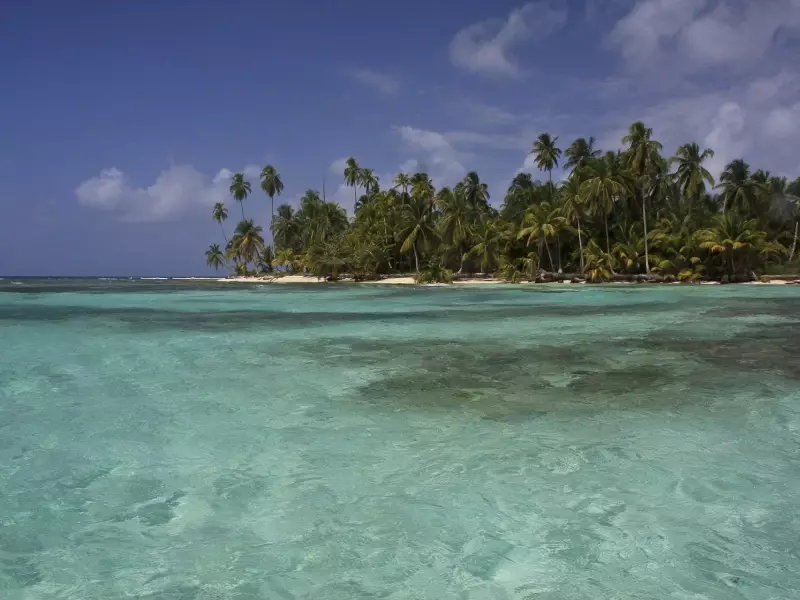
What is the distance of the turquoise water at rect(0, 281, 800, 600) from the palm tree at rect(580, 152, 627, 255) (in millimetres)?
34492

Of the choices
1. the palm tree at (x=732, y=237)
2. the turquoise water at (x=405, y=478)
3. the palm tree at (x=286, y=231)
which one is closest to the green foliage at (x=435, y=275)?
the palm tree at (x=732, y=237)

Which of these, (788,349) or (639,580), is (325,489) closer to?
(639,580)

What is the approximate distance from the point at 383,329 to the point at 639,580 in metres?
14.0

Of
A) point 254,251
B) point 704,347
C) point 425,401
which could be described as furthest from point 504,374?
point 254,251

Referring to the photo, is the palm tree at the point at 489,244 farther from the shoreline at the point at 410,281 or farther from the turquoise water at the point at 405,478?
the turquoise water at the point at 405,478

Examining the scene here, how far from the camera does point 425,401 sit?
25.8 ft

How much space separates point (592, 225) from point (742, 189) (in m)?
11.6

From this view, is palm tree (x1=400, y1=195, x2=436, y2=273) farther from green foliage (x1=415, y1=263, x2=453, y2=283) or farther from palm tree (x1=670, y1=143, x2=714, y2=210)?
palm tree (x1=670, y1=143, x2=714, y2=210)

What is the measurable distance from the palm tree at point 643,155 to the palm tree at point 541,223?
6264mm

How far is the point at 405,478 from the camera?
16.7 ft

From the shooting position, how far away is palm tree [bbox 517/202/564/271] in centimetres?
4604

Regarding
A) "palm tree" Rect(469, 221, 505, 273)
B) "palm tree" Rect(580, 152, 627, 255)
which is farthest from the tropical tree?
"palm tree" Rect(469, 221, 505, 273)

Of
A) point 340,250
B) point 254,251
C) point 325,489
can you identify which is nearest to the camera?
point 325,489

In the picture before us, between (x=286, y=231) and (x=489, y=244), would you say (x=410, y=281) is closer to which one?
(x=489, y=244)
